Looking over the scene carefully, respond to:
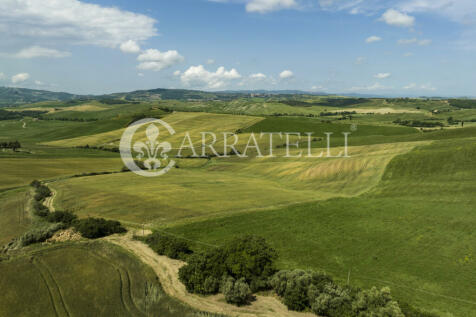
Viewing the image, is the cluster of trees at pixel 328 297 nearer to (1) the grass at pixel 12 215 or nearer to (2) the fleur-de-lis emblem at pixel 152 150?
(1) the grass at pixel 12 215

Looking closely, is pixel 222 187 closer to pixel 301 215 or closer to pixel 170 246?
pixel 301 215

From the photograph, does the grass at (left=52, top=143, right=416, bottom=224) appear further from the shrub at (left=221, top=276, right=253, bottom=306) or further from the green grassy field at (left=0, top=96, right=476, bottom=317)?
the shrub at (left=221, top=276, right=253, bottom=306)

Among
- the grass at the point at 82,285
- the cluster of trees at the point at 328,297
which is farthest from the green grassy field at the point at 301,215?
the cluster of trees at the point at 328,297

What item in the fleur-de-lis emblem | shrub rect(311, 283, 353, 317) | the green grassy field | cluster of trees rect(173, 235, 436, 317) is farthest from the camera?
the fleur-de-lis emblem

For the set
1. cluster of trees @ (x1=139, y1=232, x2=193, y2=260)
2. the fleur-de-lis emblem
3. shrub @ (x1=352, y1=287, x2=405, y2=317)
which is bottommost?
cluster of trees @ (x1=139, y1=232, x2=193, y2=260)

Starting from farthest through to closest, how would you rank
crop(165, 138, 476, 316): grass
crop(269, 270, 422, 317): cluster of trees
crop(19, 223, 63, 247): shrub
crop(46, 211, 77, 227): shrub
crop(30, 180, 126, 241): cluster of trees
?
1. crop(46, 211, 77, 227): shrub
2. crop(30, 180, 126, 241): cluster of trees
3. crop(19, 223, 63, 247): shrub
4. crop(165, 138, 476, 316): grass
5. crop(269, 270, 422, 317): cluster of trees

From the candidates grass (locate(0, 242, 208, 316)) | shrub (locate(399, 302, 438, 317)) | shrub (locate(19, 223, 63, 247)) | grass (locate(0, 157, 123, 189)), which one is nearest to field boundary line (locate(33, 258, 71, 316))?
grass (locate(0, 242, 208, 316))

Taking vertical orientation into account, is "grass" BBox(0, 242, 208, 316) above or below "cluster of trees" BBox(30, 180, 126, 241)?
below

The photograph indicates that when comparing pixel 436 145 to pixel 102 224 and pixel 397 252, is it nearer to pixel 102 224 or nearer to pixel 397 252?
pixel 397 252

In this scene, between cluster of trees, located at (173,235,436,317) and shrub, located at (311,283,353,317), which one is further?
shrub, located at (311,283,353,317)
